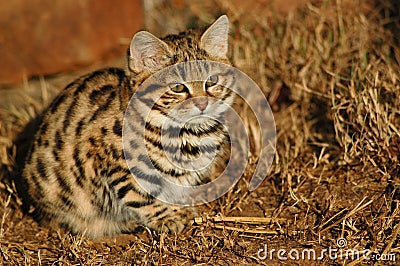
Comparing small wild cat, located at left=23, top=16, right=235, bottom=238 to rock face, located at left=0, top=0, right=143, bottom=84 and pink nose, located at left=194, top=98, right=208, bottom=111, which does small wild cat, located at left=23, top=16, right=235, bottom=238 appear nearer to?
pink nose, located at left=194, top=98, right=208, bottom=111

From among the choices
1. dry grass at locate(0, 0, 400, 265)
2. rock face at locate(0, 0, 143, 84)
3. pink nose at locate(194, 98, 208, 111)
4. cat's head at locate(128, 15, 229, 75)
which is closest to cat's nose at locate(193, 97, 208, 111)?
pink nose at locate(194, 98, 208, 111)

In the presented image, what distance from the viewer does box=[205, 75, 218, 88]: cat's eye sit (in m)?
3.01

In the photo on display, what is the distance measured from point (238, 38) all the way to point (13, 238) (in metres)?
2.42

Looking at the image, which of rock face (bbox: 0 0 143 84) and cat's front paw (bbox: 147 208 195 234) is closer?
cat's front paw (bbox: 147 208 195 234)

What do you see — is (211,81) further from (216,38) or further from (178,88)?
(216,38)


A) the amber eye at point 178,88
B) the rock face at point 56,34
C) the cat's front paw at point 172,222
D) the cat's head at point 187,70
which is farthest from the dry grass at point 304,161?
the rock face at point 56,34

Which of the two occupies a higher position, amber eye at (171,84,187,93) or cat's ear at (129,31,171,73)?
cat's ear at (129,31,171,73)

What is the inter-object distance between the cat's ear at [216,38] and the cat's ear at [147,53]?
0.24 m

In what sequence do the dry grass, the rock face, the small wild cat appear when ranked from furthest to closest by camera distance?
the rock face, the small wild cat, the dry grass

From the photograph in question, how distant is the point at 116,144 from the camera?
10.1ft

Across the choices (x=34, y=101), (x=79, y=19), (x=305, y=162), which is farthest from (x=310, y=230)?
(x=79, y=19)

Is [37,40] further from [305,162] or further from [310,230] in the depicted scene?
[310,230]

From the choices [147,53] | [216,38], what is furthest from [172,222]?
[216,38]

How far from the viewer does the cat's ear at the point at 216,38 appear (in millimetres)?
3117
